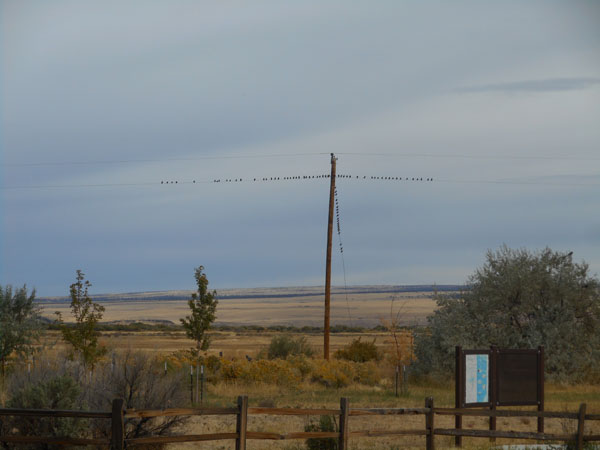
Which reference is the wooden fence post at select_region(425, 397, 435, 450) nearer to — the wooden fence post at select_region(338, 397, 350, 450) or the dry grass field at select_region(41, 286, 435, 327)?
the wooden fence post at select_region(338, 397, 350, 450)

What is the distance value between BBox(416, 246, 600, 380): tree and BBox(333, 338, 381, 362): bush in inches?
345

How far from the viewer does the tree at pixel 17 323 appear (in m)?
32.2

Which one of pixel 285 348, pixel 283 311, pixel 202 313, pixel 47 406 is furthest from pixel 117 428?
pixel 283 311

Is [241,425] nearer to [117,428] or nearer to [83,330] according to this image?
[117,428]

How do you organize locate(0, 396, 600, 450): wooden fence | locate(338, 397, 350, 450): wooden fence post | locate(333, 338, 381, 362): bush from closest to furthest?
1. locate(0, 396, 600, 450): wooden fence
2. locate(338, 397, 350, 450): wooden fence post
3. locate(333, 338, 381, 362): bush

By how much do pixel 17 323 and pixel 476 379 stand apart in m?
21.7

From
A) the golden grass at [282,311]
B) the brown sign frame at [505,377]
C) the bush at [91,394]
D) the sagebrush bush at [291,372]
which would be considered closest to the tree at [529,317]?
the sagebrush bush at [291,372]

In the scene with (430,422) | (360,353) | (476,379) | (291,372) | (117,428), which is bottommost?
(291,372)

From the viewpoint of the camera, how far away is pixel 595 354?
1325 inches

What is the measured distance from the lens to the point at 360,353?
44.5 m

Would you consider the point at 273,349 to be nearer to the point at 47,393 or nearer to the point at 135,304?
the point at 47,393

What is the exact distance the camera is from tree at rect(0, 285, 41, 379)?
32250 mm

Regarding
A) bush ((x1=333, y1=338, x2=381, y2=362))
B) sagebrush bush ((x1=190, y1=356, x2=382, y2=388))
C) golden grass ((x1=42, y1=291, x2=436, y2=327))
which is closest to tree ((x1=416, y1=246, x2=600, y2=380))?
sagebrush bush ((x1=190, y1=356, x2=382, y2=388))

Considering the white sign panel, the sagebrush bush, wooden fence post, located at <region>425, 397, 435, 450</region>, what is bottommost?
the sagebrush bush
